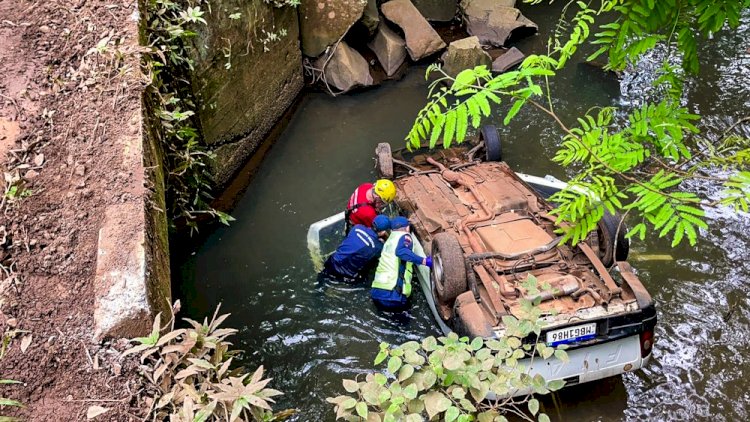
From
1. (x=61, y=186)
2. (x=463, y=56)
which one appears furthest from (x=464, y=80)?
(x=463, y=56)

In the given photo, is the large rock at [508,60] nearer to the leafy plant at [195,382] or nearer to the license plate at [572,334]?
the license plate at [572,334]

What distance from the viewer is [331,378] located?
5664mm

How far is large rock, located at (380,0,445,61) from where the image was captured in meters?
11.1

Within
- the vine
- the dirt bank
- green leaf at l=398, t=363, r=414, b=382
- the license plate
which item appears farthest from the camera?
the vine

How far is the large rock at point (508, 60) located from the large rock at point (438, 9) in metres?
1.95

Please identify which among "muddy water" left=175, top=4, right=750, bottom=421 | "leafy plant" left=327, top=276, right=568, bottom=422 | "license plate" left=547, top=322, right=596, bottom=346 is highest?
"leafy plant" left=327, top=276, right=568, bottom=422

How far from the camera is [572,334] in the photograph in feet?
14.8

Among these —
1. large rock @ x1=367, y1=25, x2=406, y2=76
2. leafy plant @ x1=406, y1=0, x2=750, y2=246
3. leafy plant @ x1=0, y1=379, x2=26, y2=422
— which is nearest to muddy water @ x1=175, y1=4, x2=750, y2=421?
large rock @ x1=367, y1=25, x2=406, y2=76

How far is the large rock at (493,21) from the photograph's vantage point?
11727mm

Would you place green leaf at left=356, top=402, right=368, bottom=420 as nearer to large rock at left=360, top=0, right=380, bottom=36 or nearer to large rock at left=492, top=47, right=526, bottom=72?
large rock at left=492, top=47, right=526, bottom=72

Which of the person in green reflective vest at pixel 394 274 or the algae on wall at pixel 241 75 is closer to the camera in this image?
the person in green reflective vest at pixel 394 274

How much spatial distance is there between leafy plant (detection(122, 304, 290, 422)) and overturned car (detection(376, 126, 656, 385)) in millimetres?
2077

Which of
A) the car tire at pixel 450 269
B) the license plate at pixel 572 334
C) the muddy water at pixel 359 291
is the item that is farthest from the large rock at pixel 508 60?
the license plate at pixel 572 334

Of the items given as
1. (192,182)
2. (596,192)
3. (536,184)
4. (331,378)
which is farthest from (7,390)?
(536,184)
